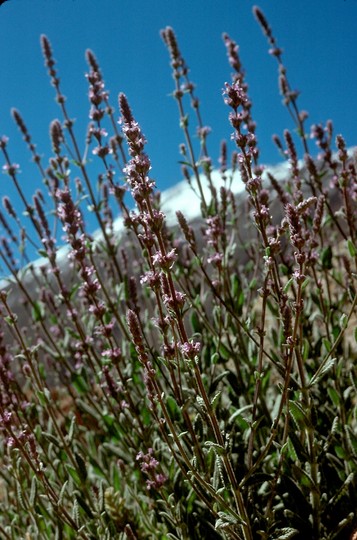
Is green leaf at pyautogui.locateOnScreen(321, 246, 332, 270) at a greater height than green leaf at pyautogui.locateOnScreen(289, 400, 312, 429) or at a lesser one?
greater

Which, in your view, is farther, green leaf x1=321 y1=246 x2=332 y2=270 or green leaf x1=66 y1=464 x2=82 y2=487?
green leaf x1=321 y1=246 x2=332 y2=270

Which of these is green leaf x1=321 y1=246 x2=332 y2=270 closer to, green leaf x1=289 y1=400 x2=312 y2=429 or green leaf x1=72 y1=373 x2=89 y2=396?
green leaf x1=289 y1=400 x2=312 y2=429

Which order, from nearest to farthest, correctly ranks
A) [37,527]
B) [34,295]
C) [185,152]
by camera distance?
[37,527] → [185,152] → [34,295]

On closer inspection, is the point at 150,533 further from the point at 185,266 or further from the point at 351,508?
the point at 185,266

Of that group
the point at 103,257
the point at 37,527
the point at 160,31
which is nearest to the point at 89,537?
the point at 37,527

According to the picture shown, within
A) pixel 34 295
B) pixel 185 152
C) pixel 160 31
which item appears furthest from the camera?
pixel 34 295

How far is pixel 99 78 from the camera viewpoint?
395 cm

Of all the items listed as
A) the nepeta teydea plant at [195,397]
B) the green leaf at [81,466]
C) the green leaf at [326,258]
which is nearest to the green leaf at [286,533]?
the nepeta teydea plant at [195,397]

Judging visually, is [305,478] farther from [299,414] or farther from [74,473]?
[74,473]

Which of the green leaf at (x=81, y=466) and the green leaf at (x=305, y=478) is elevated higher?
the green leaf at (x=81, y=466)

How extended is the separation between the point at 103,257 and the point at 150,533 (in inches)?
103

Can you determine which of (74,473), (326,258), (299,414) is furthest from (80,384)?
(299,414)

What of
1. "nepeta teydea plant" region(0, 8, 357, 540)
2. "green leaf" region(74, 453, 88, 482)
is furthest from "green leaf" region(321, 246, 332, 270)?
"green leaf" region(74, 453, 88, 482)

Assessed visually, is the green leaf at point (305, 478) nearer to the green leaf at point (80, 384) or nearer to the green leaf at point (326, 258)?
the green leaf at point (326, 258)
